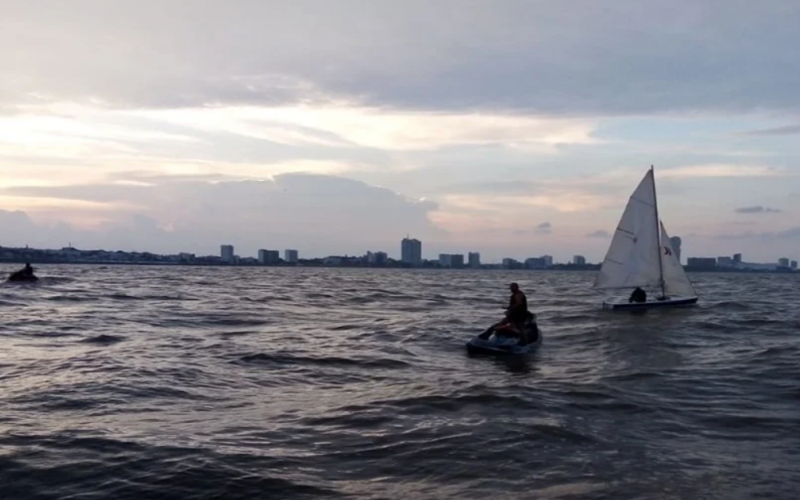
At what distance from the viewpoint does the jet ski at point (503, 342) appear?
23.4 metres

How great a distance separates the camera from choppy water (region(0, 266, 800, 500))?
1038 cm

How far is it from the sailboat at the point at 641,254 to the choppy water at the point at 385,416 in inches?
401

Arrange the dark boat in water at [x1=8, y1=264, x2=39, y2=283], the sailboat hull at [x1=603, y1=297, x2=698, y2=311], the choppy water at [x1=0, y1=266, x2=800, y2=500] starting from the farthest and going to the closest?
the dark boat in water at [x1=8, y1=264, x2=39, y2=283]
the sailboat hull at [x1=603, y1=297, x2=698, y2=311]
the choppy water at [x1=0, y1=266, x2=800, y2=500]

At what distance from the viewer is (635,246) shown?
39188 mm

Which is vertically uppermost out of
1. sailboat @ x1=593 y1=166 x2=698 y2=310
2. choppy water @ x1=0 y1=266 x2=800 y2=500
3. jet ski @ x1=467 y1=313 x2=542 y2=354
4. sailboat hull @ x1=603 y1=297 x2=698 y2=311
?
sailboat @ x1=593 y1=166 x2=698 y2=310

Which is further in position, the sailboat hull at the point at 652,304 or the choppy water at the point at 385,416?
the sailboat hull at the point at 652,304

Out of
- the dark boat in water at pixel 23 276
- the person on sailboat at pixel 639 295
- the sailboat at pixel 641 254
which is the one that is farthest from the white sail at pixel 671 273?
the dark boat in water at pixel 23 276

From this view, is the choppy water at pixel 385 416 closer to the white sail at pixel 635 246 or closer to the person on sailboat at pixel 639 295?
the person on sailboat at pixel 639 295

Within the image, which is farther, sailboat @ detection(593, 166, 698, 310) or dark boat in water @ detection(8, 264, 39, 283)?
dark boat in water @ detection(8, 264, 39, 283)

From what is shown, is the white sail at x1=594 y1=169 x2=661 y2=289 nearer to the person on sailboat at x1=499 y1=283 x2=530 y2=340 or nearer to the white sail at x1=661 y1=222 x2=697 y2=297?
the white sail at x1=661 y1=222 x2=697 y2=297

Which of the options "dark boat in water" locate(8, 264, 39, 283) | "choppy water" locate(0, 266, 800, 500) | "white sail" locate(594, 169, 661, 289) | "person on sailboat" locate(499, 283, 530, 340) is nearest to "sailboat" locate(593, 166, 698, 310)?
"white sail" locate(594, 169, 661, 289)

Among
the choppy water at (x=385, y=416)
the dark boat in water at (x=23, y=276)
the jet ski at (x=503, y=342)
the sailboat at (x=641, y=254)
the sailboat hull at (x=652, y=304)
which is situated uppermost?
the sailboat at (x=641, y=254)

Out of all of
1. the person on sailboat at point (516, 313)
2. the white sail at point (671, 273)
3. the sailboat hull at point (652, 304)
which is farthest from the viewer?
the white sail at point (671, 273)

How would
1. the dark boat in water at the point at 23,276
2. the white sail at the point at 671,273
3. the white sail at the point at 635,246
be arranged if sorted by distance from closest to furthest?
1. the white sail at the point at 635,246
2. the white sail at the point at 671,273
3. the dark boat in water at the point at 23,276
